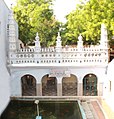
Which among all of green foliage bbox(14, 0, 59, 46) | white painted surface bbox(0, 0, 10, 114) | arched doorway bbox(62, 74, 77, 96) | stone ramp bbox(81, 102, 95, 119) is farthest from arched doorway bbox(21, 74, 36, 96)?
green foliage bbox(14, 0, 59, 46)

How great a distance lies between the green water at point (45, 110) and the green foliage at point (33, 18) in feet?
32.3

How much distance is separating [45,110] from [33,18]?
36.8 feet

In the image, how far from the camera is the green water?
1263cm

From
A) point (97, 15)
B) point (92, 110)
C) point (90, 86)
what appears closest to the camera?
point (92, 110)

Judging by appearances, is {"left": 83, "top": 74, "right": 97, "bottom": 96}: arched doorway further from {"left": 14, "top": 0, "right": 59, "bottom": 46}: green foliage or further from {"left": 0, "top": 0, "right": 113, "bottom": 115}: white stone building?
{"left": 14, "top": 0, "right": 59, "bottom": 46}: green foliage

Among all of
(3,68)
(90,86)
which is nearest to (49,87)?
(90,86)

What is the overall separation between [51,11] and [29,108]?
12.4 m

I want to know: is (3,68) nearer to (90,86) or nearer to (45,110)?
(45,110)

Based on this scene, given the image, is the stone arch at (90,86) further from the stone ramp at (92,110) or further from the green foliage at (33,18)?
the green foliage at (33,18)

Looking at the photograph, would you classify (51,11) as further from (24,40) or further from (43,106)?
A: (43,106)

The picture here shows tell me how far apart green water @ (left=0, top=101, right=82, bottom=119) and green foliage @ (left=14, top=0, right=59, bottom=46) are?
9856 millimetres

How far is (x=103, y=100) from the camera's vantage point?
14523 mm

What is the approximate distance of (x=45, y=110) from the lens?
13547mm

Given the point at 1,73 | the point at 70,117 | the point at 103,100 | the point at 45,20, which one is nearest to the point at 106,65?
the point at 103,100
